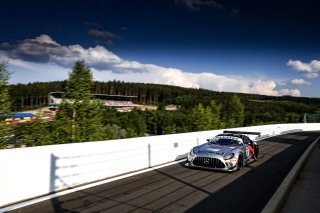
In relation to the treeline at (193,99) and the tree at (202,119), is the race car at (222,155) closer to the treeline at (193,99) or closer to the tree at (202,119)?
the tree at (202,119)

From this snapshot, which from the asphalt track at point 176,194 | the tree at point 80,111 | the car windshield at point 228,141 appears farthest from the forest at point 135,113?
the car windshield at point 228,141

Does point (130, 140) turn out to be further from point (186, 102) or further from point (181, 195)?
point (186, 102)

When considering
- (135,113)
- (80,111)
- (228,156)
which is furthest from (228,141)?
(135,113)

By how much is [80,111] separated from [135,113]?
298 feet

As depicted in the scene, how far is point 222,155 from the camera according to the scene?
10.6 meters

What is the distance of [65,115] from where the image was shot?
89.7ft

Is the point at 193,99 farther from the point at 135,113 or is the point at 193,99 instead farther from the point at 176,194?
the point at 176,194

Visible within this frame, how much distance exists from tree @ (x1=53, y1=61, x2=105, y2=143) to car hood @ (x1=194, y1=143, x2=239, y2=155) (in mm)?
15595

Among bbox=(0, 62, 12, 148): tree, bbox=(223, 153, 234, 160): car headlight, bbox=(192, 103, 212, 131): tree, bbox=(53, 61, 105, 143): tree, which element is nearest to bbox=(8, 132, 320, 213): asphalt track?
bbox=(223, 153, 234, 160): car headlight

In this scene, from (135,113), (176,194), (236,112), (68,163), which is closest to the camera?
(176,194)

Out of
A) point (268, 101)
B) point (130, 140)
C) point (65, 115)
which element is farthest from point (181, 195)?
point (268, 101)

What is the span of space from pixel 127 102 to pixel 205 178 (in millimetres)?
145889

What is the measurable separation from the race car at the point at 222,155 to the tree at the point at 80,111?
51.1 ft

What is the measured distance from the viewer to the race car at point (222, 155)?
10547 mm
